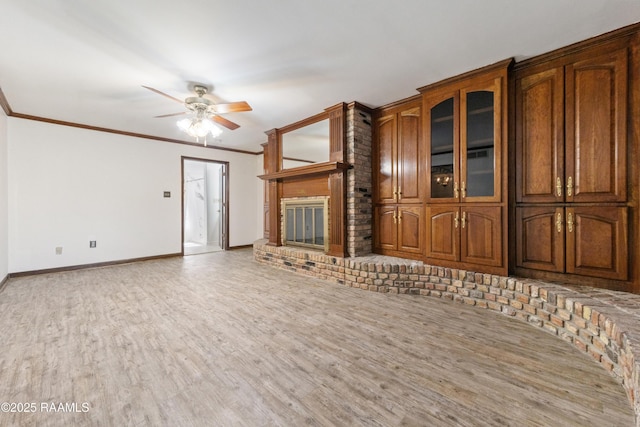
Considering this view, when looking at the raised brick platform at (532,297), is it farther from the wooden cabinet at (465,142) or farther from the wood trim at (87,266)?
the wood trim at (87,266)

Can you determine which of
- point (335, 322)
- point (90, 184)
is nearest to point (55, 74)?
point (90, 184)

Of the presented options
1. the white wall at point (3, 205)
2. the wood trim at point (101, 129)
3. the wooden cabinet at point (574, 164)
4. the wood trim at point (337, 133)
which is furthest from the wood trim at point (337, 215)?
the white wall at point (3, 205)

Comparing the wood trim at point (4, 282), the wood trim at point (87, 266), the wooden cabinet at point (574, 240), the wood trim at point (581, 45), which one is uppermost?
the wood trim at point (581, 45)

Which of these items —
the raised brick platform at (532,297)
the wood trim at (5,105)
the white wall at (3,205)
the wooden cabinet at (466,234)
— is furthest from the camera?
the white wall at (3,205)

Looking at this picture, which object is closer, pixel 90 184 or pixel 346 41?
pixel 346 41

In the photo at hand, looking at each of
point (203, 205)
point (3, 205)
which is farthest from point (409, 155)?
point (203, 205)

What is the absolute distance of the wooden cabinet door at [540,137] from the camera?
2537 mm

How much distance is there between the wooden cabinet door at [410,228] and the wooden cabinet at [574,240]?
109cm

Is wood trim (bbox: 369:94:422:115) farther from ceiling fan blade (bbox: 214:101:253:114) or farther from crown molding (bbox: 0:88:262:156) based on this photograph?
crown molding (bbox: 0:88:262:156)

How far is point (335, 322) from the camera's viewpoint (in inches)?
97.0

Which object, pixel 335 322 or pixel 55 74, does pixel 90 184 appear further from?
pixel 335 322

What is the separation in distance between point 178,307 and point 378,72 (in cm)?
333

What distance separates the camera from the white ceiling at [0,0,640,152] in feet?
6.45

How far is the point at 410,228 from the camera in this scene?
12.0 ft
